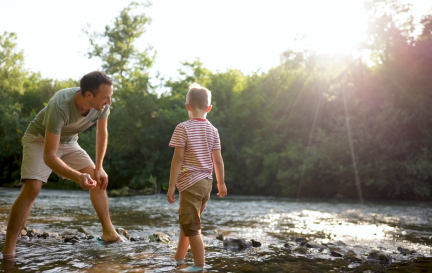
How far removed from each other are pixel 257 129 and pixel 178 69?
39.3 feet

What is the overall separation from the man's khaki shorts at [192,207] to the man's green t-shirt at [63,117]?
1320 millimetres

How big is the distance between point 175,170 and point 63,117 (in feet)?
4.01

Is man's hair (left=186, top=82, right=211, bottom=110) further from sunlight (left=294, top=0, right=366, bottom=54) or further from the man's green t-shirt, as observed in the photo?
sunlight (left=294, top=0, right=366, bottom=54)

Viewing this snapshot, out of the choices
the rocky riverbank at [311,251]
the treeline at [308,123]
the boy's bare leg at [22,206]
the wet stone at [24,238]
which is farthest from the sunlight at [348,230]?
the treeline at [308,123]

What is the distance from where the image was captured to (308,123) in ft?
87.5

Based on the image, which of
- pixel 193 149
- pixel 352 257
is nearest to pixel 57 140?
pixel 193 149

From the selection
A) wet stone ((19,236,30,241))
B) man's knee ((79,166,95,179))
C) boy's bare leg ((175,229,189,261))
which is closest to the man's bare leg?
man's knee ((79,166,95,179))

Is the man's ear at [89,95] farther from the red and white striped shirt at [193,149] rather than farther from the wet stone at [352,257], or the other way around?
the wet stone at [352,257]

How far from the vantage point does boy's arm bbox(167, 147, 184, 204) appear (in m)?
3.90

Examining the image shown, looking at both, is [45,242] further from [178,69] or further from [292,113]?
[178,69]

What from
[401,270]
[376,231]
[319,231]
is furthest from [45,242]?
[376,231]

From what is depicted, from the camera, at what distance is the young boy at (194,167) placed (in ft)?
13.0

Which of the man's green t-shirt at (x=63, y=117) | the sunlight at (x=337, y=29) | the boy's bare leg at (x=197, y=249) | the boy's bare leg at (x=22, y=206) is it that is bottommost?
the boy's bare leg at (x=197, y=249)

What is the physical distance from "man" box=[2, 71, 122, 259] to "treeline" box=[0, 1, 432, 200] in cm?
1885
